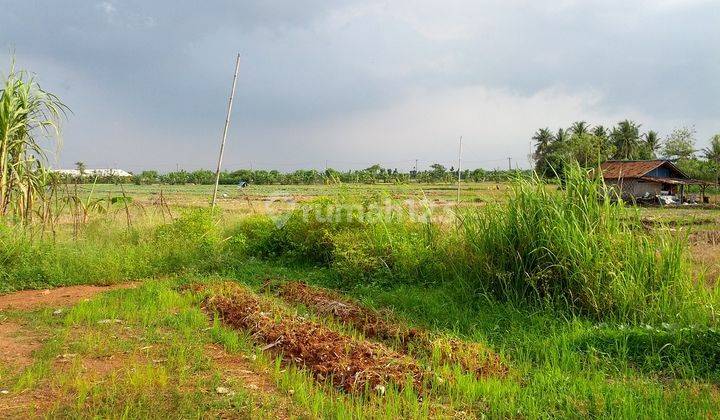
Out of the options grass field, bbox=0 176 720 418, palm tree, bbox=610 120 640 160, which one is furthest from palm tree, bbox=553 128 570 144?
grass field, bbox=0 176 720 418

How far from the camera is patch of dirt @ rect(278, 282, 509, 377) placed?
3727 millimetres

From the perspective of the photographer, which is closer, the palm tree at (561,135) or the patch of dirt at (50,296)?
the patch of dirt at (50,296)

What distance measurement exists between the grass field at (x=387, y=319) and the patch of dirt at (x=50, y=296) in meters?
0.05

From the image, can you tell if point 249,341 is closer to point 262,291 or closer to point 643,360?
point 262,291

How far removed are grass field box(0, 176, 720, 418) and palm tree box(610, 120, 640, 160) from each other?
45.3 metres

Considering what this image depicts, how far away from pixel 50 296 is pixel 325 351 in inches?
169

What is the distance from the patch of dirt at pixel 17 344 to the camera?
3738mm

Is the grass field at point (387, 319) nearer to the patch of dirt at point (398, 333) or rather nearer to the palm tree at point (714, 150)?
the patch of dirt at point (398, 333)

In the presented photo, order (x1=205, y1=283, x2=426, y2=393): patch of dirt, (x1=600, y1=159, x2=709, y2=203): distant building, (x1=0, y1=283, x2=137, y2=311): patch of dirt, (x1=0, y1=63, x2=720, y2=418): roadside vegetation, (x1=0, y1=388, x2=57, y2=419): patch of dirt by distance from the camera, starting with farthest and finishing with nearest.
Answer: (x1=600, y1=159, x2=709, y2=203): distant building → (x1=0, y1=283, x2=137, y2=311): patch of dirt → (x1=205, y1=283, x2=426, y2=393): patch of dirt → (x1=0, y1=63, x2=720, y2=418): roadside vegetation → (x1=0, y1=388, x2=57, y2=419): patch of dirt

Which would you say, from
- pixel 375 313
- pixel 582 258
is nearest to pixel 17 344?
pixel 375 313

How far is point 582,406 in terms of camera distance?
9.91 ft

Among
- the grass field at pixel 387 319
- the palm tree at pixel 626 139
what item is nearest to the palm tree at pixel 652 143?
the palm tree at pixel 626 139

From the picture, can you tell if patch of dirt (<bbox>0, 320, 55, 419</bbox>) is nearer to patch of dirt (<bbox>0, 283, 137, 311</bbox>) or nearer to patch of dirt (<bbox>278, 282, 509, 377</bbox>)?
patch of dirt (<bbox>0, 283, 137, 311</bbox>)

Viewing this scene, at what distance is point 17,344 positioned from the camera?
4203 millimetres
